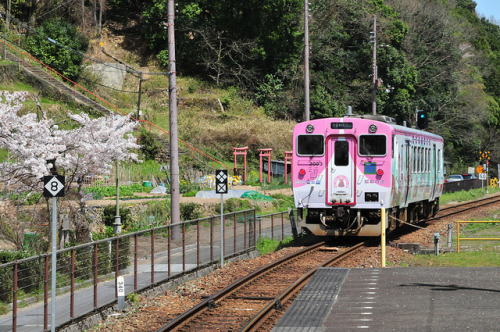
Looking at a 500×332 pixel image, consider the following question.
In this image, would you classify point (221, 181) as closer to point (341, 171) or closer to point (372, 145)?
point (341, 171)

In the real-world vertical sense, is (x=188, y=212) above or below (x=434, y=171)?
below

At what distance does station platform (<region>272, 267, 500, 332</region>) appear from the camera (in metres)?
11.4

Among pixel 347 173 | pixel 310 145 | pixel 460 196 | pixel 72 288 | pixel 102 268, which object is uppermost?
pixel 310 145

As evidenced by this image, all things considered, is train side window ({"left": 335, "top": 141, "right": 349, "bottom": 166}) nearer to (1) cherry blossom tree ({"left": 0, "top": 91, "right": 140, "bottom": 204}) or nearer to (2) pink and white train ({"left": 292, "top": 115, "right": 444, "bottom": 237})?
(2) pink and white train ({"left": 292, "top": 115, "right": 444, "bottom": 237})

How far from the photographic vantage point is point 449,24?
3029 inches

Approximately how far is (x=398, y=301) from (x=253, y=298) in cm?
294

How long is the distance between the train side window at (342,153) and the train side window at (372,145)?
0.39 meters

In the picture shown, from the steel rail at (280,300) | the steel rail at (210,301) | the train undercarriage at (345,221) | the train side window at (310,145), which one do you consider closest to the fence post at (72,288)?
the steel rail at (210,301)

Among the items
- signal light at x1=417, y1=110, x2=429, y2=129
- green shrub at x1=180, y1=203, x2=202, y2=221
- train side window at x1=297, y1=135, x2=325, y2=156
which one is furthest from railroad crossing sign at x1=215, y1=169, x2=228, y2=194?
signal light at x1=417, y1=110, x2=429, y2=129

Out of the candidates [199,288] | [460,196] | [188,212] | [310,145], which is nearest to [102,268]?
[199,288]

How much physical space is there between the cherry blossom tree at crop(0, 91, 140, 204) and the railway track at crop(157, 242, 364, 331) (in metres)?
7.66

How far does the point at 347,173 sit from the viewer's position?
2156cm

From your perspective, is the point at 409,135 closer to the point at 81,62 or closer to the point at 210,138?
the point at 210,138

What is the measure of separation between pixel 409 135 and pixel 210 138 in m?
28.7
